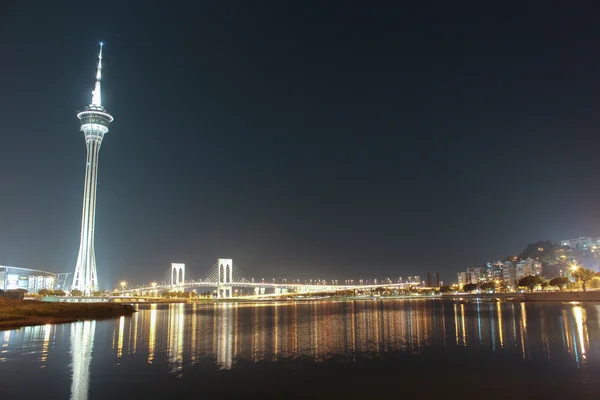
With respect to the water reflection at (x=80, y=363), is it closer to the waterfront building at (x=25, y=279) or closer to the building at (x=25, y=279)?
the waterfront building at (x=25, y=279)

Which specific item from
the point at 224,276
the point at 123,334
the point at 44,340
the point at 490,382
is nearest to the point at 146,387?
the point at 490,382

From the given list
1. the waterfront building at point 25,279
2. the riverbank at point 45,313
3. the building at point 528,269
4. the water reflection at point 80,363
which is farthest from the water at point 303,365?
the building at point 528,269

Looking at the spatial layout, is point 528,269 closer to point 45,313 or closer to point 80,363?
point 45,313

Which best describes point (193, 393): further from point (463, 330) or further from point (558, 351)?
point (463, 330)

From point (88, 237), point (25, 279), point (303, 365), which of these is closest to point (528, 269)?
point (88, 237)

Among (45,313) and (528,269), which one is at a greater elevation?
(528,269)
